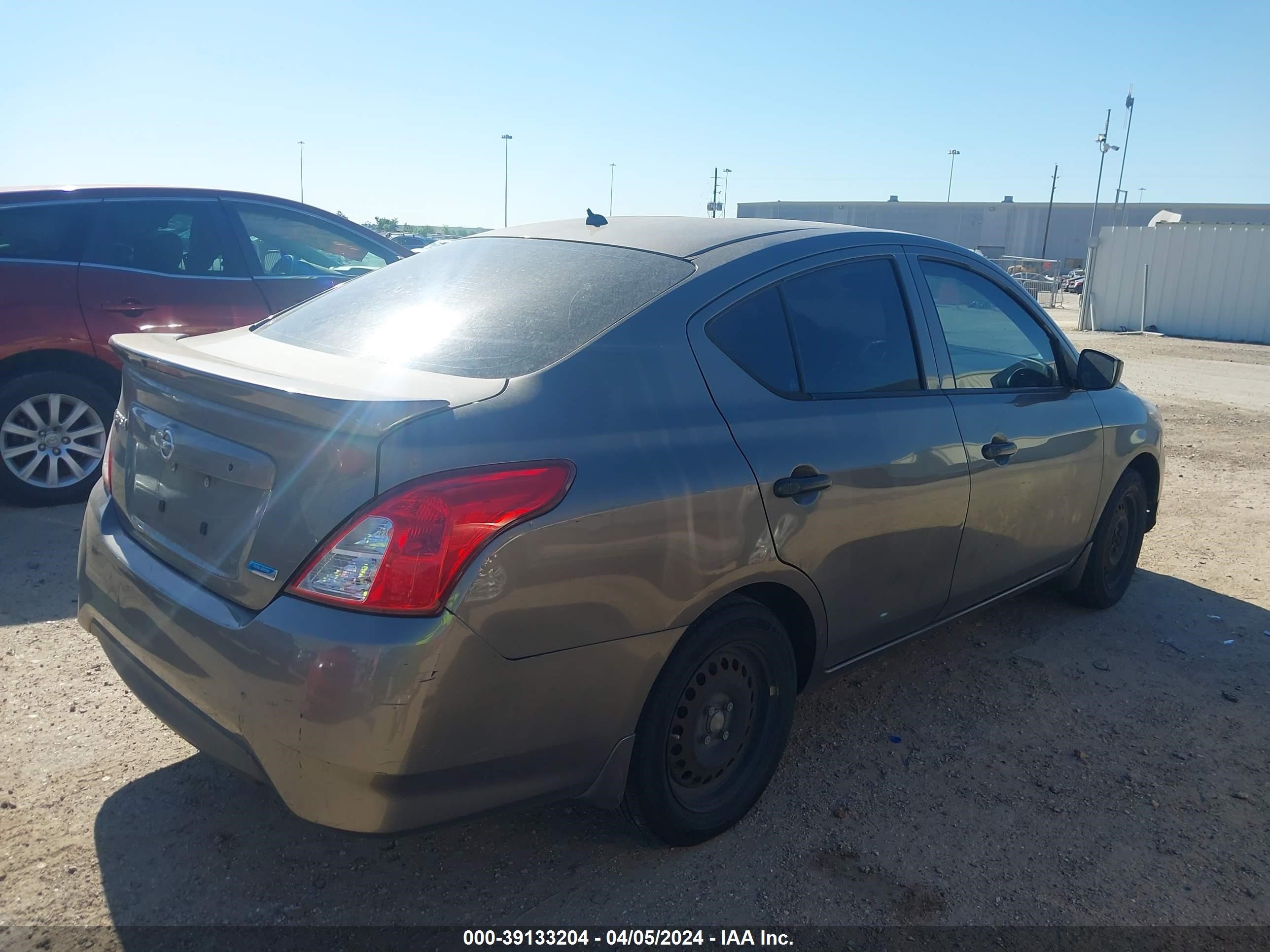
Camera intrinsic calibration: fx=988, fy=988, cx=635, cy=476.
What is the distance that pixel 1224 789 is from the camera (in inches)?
129

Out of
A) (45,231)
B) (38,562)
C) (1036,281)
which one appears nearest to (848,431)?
(38,562)

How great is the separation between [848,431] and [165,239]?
484cm

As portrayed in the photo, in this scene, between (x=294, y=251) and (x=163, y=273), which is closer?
(x=163, y=273)

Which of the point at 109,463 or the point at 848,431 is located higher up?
the point at 848,431

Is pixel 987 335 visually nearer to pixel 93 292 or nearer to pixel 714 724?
pixel 714 724

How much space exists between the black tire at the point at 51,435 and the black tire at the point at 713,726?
14.1 ft

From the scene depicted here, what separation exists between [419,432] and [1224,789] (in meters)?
2.91

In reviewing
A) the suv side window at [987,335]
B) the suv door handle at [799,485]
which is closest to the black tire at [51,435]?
the suv door handle at [799,485]

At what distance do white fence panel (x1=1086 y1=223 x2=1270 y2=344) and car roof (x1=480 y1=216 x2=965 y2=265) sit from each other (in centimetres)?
2093

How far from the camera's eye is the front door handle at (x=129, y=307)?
575cm

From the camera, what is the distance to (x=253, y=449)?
2.32 meters

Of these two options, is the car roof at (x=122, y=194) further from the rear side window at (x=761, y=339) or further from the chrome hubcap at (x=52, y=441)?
the rear side window at (x=761, y=339)

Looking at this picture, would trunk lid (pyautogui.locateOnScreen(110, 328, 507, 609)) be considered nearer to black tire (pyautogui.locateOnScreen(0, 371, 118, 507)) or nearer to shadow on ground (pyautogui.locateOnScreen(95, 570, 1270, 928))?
shadow on ground (pyautogui.locateOnScreen(95, 570, 1270, 928))

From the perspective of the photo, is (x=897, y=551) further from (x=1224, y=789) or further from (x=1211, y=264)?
(x=1211, y=264)
